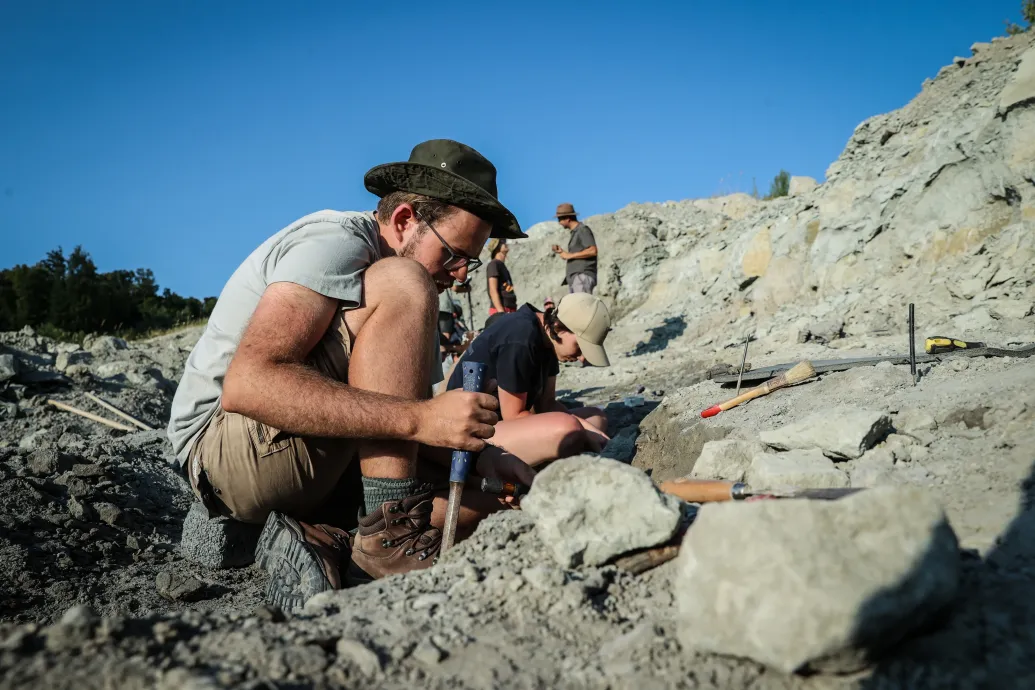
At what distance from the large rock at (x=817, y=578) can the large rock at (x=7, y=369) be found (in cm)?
628

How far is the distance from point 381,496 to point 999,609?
1.73m

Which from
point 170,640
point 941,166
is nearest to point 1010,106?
point 941,166

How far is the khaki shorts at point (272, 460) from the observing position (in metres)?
2.25

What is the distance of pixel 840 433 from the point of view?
251 centimetres

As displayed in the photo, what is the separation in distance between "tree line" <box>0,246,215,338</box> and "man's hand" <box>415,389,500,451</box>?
16699 millimetres

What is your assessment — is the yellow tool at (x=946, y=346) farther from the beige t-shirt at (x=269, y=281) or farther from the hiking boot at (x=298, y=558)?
the hiking boot at (x=298, y=558)

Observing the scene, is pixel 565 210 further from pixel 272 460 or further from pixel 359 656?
pixel 359 656

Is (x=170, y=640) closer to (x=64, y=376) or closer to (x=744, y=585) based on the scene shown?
(x=744, y=585)

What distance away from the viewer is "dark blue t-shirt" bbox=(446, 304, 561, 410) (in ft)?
11.8

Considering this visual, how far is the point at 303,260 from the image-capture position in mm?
2203

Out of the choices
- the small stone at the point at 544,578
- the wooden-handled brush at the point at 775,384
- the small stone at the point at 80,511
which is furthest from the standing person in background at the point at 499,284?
the small stone at the point at 544,578

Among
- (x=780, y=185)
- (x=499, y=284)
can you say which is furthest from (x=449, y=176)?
(x=780, y=185)

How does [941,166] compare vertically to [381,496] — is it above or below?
above

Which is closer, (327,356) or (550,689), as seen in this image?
(550,689)
